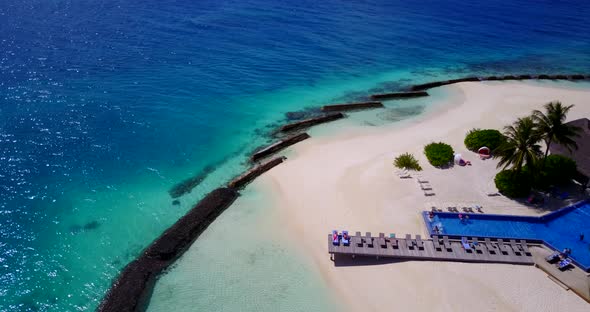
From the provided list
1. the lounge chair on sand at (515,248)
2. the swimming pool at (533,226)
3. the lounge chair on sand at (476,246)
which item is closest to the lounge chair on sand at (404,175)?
the swimming pool at (533,226)

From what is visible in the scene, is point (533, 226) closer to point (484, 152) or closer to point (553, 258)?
point (553, 258)

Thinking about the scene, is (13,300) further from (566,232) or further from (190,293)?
(566,232)

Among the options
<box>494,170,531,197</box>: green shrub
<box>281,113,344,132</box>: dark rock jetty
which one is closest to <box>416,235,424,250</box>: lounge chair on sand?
<box>494,170,531,197</box>: green shrub

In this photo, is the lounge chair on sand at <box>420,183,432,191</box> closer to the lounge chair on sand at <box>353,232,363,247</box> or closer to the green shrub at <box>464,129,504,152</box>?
the green shrub at <box>464,129,504,152</box>

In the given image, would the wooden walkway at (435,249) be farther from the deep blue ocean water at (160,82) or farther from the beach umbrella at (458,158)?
the deep blue ocean water at (160,82)

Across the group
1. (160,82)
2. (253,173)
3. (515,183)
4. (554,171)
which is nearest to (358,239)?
(253,173)

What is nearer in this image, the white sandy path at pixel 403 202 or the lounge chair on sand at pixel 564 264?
the white sandy path at pixel 403 202

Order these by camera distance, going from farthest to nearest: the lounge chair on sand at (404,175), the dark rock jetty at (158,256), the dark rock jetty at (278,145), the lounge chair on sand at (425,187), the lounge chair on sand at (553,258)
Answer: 1. the dark rock jetty at (278,145)
2. the lounge chair on sand at (404,175)
3. the lounge chair on sand at (425,187)
4. the lounge chair on sand at (553,258)
5. the dark rock jetty at (158,256)
